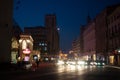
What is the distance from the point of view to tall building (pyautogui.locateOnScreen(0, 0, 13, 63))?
4288cm

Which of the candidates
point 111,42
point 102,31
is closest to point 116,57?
point 111,42

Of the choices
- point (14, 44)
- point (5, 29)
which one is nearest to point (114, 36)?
point (14, 44)

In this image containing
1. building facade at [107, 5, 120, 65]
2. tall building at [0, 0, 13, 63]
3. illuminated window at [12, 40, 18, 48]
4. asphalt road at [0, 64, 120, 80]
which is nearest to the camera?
asphalt road at [0, 64, 120, 80]

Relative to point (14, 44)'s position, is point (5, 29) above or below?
above

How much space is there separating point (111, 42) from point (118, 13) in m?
11.5

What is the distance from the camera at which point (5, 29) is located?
43469 millimetres

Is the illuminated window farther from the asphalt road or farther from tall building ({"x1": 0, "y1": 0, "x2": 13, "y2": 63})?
the asphalt road

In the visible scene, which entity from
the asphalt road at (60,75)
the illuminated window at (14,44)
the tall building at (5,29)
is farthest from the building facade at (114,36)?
the tall building at (5,29)

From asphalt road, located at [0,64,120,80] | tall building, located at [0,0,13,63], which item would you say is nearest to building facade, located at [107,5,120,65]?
asphalt road, located at [0,64,120,80]

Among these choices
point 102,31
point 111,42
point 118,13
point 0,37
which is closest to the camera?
point 0,37

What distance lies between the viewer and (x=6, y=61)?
143 ft

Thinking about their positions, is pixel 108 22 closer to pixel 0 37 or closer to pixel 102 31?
pixel 102 31

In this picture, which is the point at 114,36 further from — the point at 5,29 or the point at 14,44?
the point at 5,29

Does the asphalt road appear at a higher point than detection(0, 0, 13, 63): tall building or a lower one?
lower
